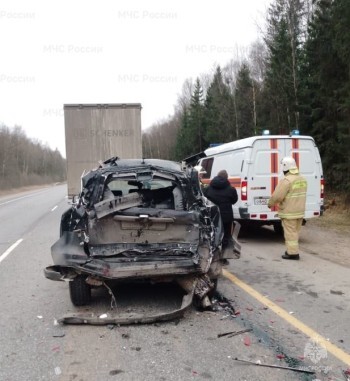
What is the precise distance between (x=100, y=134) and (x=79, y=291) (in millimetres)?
10162

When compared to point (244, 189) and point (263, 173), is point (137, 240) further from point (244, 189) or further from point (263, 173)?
point (263, 173)

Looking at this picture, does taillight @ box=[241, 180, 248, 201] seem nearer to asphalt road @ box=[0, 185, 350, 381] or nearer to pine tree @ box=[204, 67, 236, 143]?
asphalt road @ box=[0, 185, 350, 381]

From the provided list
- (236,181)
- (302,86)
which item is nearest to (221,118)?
(302,86)

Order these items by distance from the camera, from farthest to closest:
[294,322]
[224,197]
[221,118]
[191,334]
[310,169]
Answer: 1. [221,118]
2. [310,169]
3. [224,197]
4. [294,322]
5. [191,334]

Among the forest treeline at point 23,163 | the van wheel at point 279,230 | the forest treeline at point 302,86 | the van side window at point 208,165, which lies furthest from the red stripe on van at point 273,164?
the forest treeline at point 23,163

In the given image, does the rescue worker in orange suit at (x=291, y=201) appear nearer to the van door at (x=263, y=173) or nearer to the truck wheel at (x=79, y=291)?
the van door at (x=263, y=173)

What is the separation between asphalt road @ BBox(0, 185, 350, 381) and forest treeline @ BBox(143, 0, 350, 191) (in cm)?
1095

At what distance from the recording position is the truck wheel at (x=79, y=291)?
17.0 feet

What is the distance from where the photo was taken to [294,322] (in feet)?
15.5

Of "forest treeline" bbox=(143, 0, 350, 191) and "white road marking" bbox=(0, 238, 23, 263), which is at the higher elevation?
"forest treeline" bbox=(143, 0, 350, 191)

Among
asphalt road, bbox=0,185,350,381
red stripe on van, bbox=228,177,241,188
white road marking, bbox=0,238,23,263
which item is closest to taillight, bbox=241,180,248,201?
red stripe on van, bbox=228,177,241,188

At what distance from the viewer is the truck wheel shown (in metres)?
5.19

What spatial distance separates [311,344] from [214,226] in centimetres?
183

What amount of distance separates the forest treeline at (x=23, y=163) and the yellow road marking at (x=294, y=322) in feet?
192
